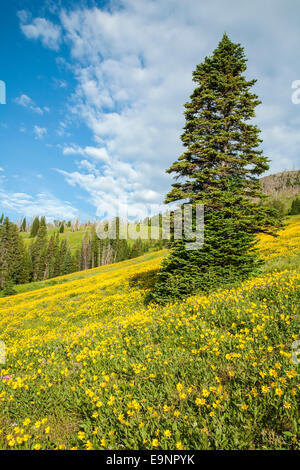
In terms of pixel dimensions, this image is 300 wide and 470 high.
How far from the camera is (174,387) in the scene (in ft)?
11.4

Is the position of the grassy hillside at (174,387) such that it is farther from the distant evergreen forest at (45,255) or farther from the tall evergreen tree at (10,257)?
the tall evergreen tree at (10,257)

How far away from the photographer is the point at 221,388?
310cm

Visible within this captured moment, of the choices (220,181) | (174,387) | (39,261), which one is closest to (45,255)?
(39,261)

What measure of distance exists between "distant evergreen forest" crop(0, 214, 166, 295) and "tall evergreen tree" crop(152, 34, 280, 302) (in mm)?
50317

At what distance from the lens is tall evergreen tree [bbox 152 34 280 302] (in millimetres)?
9125

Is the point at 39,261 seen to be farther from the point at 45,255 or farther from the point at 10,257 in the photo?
the point at 10,257

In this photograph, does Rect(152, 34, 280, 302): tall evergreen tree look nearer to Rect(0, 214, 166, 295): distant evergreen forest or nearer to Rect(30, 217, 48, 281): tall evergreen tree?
Rect(0, 214, 166, 295): distant evergreen forest

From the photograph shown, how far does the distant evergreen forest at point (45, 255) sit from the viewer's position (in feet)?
224

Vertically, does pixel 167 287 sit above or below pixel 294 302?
below

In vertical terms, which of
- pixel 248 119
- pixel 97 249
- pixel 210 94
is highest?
pixel 210 94

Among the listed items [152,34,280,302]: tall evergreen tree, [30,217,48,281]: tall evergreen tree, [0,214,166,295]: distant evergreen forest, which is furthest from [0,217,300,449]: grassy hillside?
[30,217,48,281]: tall evergreen tree

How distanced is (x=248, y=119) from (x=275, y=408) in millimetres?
13096

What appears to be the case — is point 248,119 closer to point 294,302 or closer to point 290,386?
point 294,302

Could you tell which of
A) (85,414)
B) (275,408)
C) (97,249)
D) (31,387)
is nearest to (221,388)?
(275,408)
